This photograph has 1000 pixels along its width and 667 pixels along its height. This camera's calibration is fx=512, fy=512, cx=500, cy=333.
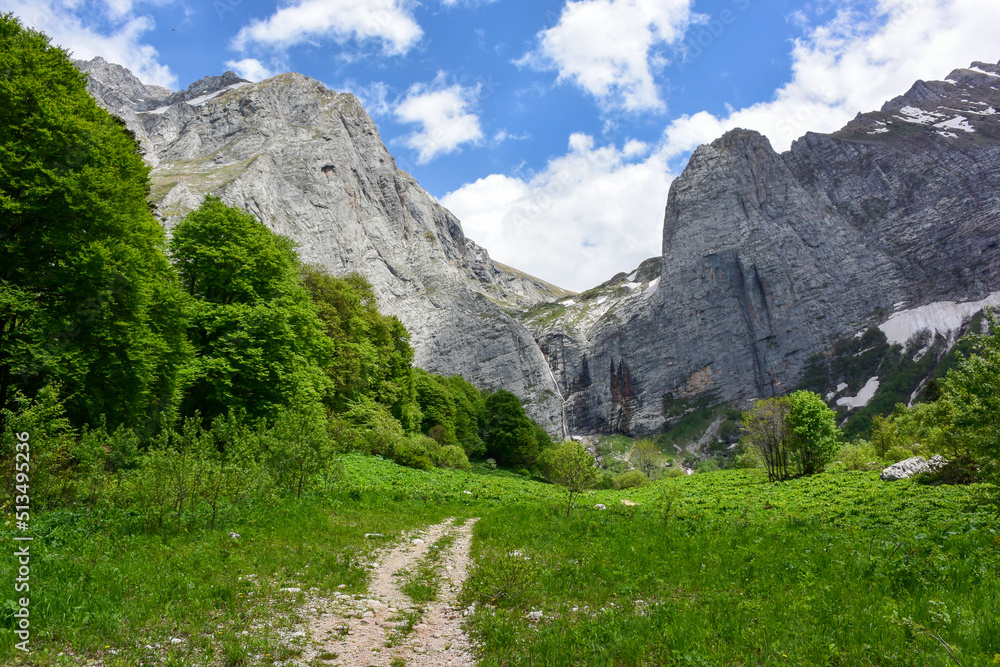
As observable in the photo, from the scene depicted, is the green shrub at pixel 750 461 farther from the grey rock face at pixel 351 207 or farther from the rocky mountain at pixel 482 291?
the rocky mountain at pixel 482 291

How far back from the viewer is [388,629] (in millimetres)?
7812

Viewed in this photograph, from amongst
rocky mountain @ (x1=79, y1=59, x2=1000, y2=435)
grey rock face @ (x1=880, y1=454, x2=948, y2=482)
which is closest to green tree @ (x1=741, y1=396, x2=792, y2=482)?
grey rock face @ (x1=880, y1=454, x2=948, y2=482)

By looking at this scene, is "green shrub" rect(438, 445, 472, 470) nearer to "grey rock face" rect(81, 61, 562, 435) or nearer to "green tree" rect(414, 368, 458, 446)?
"green tree" rect(414, 368, 458, 446)

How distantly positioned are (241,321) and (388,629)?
2037 centimetres

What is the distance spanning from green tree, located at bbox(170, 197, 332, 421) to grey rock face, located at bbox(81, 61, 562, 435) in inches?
3836

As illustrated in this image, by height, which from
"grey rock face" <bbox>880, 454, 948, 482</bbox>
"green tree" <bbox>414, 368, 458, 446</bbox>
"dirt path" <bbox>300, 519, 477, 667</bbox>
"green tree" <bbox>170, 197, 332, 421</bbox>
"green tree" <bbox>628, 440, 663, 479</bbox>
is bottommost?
"green tree" <bbox>628, 440, 663, 479</bbox>

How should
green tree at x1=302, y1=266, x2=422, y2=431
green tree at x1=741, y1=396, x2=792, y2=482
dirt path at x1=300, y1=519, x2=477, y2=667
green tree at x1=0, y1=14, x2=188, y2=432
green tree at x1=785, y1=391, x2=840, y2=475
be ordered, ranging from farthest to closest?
green tree at x1=302, y1=266, x2=422, y2=431 → green tree at x1=741, y1=396, x2=792, y2=482 → green tree at x1=785, y1=391, x2=840, y2=475 → green tree at x1=0, y1=14, x2=188, y2=432 → dirt path at x1=300, y1=519, x2=477, y2=667

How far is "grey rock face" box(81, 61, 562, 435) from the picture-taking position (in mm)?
129000

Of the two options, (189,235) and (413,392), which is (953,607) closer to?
(189,235)

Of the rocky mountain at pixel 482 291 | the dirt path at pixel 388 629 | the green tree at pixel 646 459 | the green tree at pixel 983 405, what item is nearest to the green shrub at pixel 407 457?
the dirt path at pixel 388 629

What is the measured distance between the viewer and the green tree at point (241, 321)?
24.0 m

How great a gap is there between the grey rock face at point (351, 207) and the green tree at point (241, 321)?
9744 centimetres

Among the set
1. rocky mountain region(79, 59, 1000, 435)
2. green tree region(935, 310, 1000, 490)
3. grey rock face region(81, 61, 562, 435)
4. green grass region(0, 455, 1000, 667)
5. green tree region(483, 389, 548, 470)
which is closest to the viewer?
green grass region(0, 455, 1000, 667)

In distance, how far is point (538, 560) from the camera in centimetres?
1162
